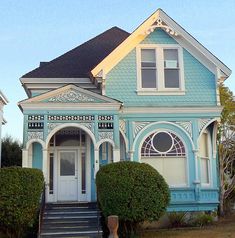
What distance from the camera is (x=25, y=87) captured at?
19.7 metres

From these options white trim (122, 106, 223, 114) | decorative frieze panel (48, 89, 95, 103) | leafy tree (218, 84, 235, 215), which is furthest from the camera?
leafy tree (218, 84, 235, 215)

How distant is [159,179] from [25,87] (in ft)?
26.4

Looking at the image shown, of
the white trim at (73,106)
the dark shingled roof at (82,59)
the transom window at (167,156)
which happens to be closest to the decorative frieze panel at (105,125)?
the white trim at (73,106)

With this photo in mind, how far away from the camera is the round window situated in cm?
1848

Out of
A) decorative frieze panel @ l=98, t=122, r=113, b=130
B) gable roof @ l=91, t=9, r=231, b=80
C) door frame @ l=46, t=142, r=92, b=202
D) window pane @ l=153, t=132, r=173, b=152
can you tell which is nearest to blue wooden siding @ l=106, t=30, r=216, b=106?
gable roof @ l=91, t=9, r=231, b=80

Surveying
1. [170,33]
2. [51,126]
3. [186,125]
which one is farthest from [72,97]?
[170,33]

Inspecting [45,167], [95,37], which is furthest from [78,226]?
[95,37]

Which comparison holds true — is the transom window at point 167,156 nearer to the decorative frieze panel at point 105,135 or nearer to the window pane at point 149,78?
the decorative frieze panel at point 105,135

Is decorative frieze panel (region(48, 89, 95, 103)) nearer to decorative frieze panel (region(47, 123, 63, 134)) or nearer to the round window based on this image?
decorative frieze panel (region(47, 123, 63, 134))

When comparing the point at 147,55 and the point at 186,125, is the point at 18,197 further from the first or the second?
the point at 147,55

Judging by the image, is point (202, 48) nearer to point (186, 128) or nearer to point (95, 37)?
point (186, 128)

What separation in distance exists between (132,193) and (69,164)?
17.1ft

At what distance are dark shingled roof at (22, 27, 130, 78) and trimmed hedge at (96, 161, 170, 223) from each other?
6.60 m

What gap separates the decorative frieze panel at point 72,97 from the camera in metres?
17.1
